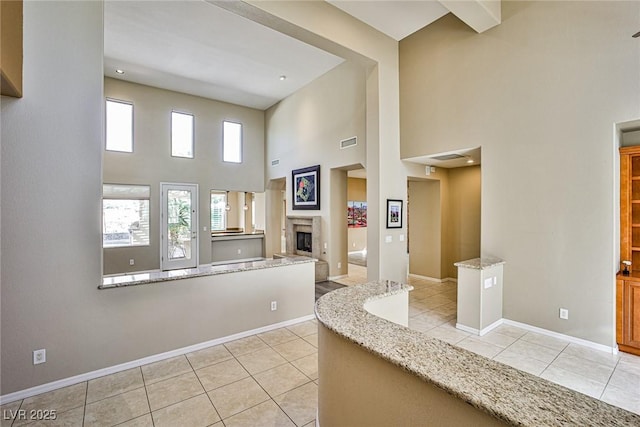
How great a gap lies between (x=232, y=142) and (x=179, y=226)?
3.04 m

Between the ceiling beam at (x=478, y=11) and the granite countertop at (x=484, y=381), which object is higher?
the ceiling beam at (x=478, y=11)

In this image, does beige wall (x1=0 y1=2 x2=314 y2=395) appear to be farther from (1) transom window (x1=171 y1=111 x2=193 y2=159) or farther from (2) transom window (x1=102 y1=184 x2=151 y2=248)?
(1) transom window (x1=171 y1=111 x2=193 y2=159)

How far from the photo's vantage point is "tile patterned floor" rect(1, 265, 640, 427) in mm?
2273

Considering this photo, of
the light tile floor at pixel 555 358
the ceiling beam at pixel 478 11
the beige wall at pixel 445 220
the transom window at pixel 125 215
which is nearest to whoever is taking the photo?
the light tile floor at pixel 555 358

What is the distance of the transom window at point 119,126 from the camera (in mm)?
7043

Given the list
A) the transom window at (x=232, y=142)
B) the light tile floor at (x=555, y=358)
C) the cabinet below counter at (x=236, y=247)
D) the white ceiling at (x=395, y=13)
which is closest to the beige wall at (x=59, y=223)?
the white ceiling at (x=395, y=13)

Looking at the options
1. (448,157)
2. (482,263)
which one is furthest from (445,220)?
(482,263)

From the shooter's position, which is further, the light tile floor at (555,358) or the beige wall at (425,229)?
the beige wall at (425,229)

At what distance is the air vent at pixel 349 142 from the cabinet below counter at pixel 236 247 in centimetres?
457

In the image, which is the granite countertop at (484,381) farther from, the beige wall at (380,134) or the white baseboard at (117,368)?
the beige wall at (380,134)

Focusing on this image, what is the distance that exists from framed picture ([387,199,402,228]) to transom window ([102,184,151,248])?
20.4ft

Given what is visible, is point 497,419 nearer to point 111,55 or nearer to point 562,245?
point 562,245

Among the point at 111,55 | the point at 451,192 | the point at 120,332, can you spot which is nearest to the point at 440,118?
the point at 451,192

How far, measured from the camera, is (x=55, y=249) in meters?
2.64
